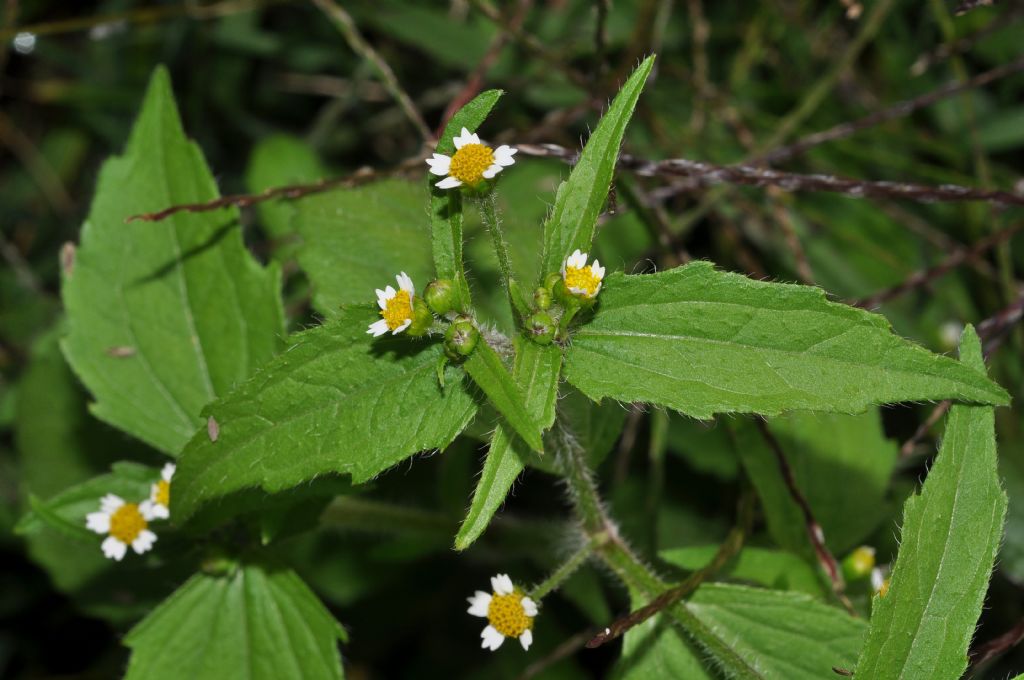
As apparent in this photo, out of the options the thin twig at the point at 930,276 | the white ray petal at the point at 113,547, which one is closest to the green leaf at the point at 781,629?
the thin twig at the point at 930,276

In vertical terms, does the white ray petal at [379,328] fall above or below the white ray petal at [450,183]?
below

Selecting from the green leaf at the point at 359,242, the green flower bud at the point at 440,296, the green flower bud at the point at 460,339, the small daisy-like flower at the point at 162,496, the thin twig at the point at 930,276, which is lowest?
the small daisy-like flower at the point at 162,496

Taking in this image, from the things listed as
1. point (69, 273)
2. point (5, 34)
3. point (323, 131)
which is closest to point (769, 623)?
point (69, 273)

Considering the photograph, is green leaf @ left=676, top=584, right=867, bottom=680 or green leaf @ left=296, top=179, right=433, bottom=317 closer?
green leaf @ left=676, top=584, right=867, bottom=680

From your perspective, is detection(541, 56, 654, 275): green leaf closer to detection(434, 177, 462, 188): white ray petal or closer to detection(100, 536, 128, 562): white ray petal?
detection(434, 177, 462, 188): white ray petal

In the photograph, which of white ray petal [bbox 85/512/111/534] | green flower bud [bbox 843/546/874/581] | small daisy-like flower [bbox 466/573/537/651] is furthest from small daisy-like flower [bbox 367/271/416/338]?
green flower bud [bbox 843/546/874/581]

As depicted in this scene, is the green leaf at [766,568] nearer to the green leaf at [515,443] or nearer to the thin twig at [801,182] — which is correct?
the green leaf at [515,443]

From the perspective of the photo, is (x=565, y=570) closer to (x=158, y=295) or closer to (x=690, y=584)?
(x=690, y=584)
